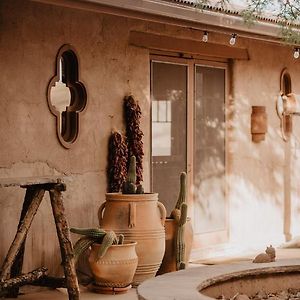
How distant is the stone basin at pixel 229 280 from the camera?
4672mm

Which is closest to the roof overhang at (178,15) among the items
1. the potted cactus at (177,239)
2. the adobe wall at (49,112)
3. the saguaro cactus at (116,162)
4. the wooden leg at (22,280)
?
the adobe wall at (49,112)

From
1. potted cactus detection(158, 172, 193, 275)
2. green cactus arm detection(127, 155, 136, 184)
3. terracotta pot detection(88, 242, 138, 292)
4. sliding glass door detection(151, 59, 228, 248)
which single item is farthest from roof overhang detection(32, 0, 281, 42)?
terracotta pot detection(88, 242, 138, 292)

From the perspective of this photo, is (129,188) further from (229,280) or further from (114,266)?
(229,280)

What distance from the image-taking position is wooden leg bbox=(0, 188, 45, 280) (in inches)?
272

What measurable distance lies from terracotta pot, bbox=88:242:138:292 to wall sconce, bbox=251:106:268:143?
11.8ft

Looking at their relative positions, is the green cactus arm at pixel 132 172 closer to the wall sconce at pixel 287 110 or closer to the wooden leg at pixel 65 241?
the wooden leg at pixel 65 241

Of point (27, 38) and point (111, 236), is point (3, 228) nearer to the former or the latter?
point (111, 236)

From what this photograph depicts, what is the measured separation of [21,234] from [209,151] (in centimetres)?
395

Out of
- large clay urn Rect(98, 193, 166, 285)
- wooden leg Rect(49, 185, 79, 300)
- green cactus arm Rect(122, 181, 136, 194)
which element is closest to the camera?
wooden leg Rect(49, 185, 79, 300)

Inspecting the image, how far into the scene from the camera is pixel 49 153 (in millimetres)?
8297

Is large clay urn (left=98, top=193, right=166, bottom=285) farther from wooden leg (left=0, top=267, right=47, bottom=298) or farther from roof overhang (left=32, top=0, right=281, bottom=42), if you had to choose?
roof overhang (left=32, top=0, right=281, bottom=42)

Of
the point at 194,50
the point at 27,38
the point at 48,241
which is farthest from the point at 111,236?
the point at 194,50

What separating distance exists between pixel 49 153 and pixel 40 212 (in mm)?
550

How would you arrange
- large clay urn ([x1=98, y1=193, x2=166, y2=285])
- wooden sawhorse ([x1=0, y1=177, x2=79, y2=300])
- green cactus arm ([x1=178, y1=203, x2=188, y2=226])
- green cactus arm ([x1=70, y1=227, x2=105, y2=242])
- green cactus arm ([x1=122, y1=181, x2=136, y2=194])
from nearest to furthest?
wooden sawhorse ([x1=0, y1=177, x2=79, y2=300]), green cactus arm ([x1=70, y1=227, x2=105, y2=242]), large clay urn ([x1=98, y1=193, x2=166, y2=285]), green cactus arm ([x1=122, y1=181, x2=136, y2=194]), green cactus arm ([x1=178, y1=203, x2=188, y2=226])
